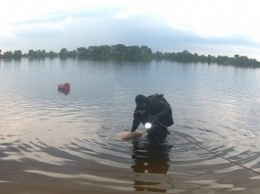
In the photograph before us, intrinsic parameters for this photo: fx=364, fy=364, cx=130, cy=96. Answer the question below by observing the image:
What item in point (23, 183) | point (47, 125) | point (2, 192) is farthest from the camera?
point (47, 125)

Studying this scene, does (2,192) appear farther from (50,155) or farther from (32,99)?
(32,99)

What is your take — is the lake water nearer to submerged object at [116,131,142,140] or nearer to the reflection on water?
the reflection on water

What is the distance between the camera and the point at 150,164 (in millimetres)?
9742

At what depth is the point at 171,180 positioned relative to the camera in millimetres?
8531

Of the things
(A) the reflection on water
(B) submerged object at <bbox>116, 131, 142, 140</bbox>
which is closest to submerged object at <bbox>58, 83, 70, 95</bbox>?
(B) submerged object at <bbox>116, 131, 142, 140</bbox>

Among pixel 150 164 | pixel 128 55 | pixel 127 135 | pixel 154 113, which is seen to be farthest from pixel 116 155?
pixel 128 55

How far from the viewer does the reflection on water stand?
8109 mm

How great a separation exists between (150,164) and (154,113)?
8.25ft

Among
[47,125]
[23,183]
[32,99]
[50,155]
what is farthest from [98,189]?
[32,99]

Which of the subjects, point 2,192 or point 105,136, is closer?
point 2,192

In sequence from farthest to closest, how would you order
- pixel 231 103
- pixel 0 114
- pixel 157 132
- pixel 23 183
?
pixel 231 103
pixel 0 114
pixel 157 132
pixel 23 183

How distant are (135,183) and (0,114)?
9899 millimetres

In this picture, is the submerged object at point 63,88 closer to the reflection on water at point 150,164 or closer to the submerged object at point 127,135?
the submerged object at point 127,135

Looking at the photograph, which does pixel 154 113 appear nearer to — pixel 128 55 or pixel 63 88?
pixel 63 88
